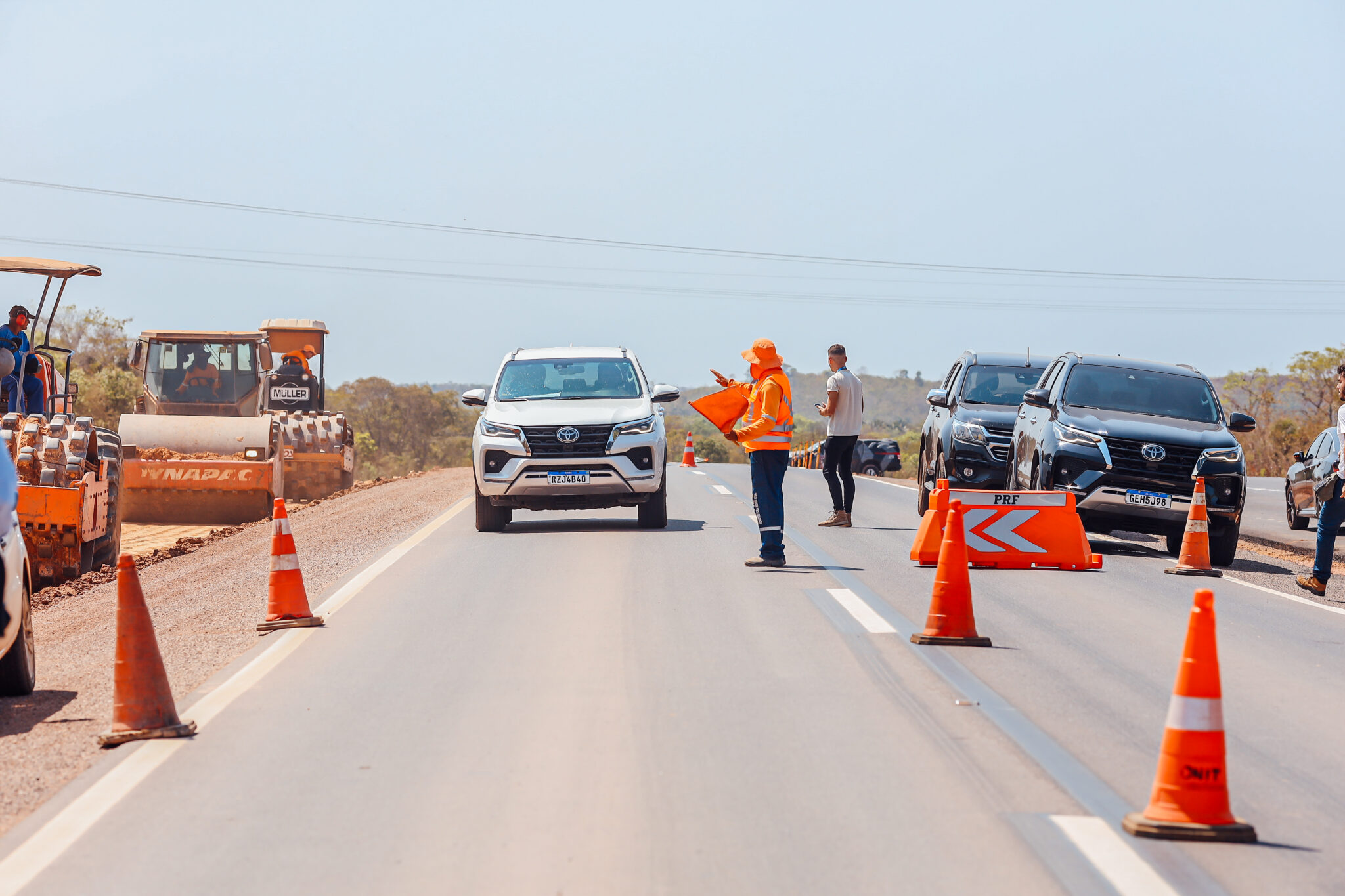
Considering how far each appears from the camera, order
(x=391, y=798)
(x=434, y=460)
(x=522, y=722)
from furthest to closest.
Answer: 1. (x=434, y=460)
2. (x=522, y=722)
3. (x=391, y=798)

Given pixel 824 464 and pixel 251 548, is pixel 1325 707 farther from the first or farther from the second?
pixel 251 548

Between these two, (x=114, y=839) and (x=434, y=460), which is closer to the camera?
(x=114, y=839)

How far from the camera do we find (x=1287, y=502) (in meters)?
21.3

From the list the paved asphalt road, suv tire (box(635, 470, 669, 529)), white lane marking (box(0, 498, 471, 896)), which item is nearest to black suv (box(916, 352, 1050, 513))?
suv tire (box(635, 470, 669, 529))

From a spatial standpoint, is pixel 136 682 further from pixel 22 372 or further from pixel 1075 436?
pixel 1075 436

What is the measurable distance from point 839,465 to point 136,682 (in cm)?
1212

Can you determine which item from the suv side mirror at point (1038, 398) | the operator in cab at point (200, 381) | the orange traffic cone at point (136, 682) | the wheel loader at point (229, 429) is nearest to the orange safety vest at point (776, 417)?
the suv side mirror at point (1038, 398)

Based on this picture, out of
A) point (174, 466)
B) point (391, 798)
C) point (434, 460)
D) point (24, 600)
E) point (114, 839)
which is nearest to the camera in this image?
point (114, 839)

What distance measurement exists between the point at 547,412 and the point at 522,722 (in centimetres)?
937

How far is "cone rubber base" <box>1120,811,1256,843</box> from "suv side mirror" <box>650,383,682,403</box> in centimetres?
1144

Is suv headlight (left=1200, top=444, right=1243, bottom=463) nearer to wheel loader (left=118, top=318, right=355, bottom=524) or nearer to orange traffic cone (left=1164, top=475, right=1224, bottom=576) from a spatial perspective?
orange traffic cone (left=1164, top=475, right=1224, bottom=576)

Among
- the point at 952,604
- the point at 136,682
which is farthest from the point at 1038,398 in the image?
the point at 136,682

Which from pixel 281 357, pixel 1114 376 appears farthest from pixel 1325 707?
pixel 281 357

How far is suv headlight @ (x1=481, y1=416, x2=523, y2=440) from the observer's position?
15.2 meters
